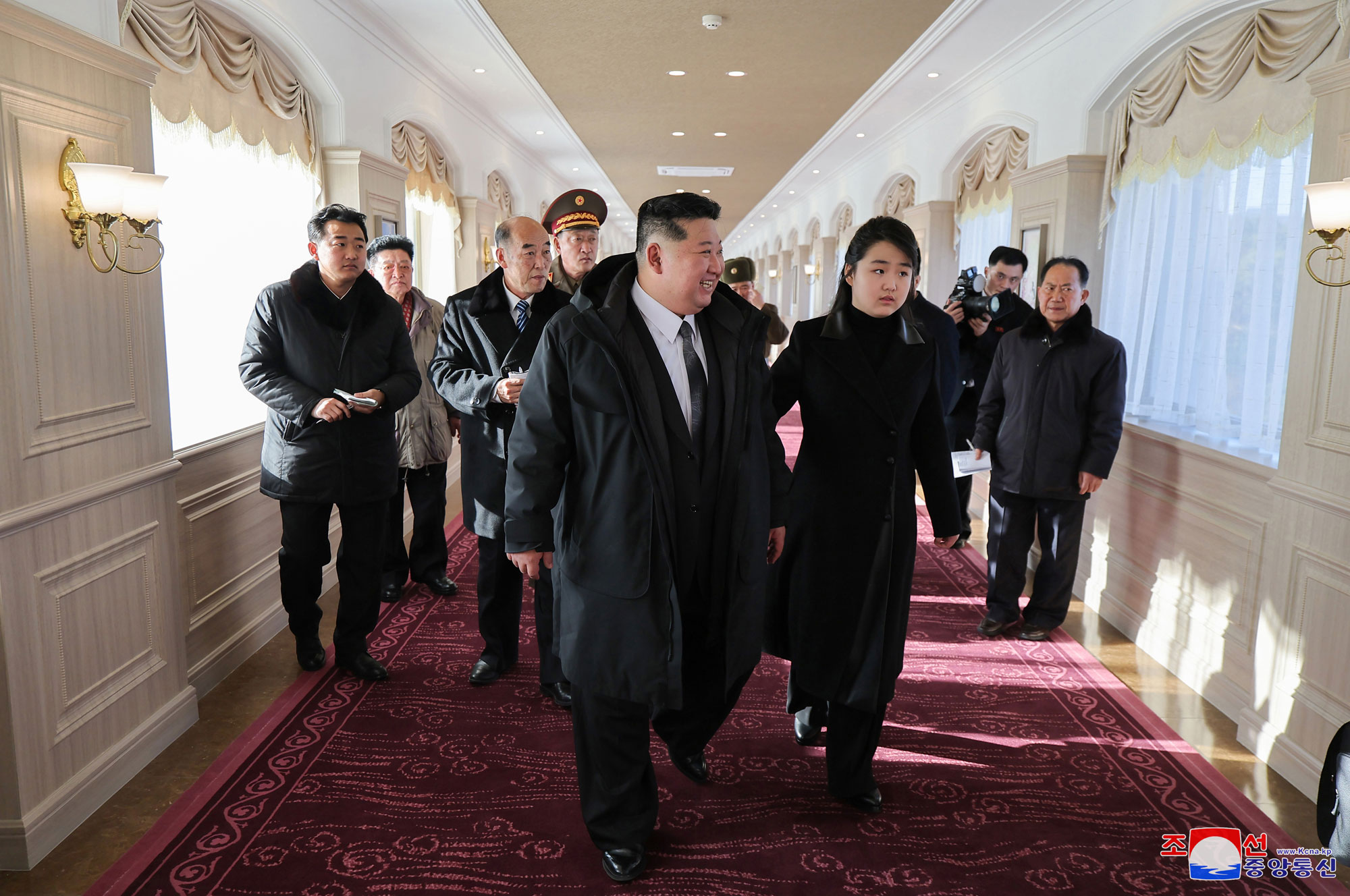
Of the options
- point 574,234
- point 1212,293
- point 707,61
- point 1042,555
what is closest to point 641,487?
point 574,234

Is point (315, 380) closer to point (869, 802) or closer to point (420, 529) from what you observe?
point (420, 529)

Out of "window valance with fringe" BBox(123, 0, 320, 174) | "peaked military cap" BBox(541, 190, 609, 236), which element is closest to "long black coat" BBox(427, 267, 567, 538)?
"peaked military cap" BBox(541, 190, 609, 236)

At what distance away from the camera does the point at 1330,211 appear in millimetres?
2648

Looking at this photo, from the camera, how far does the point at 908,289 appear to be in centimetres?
254

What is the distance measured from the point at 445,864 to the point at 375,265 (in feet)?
9.86

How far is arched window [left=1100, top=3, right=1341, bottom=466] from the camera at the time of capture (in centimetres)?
369

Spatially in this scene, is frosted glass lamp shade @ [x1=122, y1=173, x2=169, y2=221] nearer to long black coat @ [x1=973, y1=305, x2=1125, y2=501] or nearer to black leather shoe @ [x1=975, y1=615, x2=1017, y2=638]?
long black coat @ [x1=973, y1=305, x2=1125, y2=501]

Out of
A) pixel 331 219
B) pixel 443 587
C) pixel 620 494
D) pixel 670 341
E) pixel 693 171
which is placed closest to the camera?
pixel 620 494

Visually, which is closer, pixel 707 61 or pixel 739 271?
pixel 739 271

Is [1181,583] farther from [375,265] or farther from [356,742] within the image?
[375,265]

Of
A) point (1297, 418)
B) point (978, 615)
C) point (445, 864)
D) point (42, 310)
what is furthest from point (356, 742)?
point (1297, 418)

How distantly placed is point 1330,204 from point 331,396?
329 cm

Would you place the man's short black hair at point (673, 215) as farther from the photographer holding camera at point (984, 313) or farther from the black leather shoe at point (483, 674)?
the photographer holding camera at point (984, 313)

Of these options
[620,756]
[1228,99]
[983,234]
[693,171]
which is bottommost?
[620,756]
